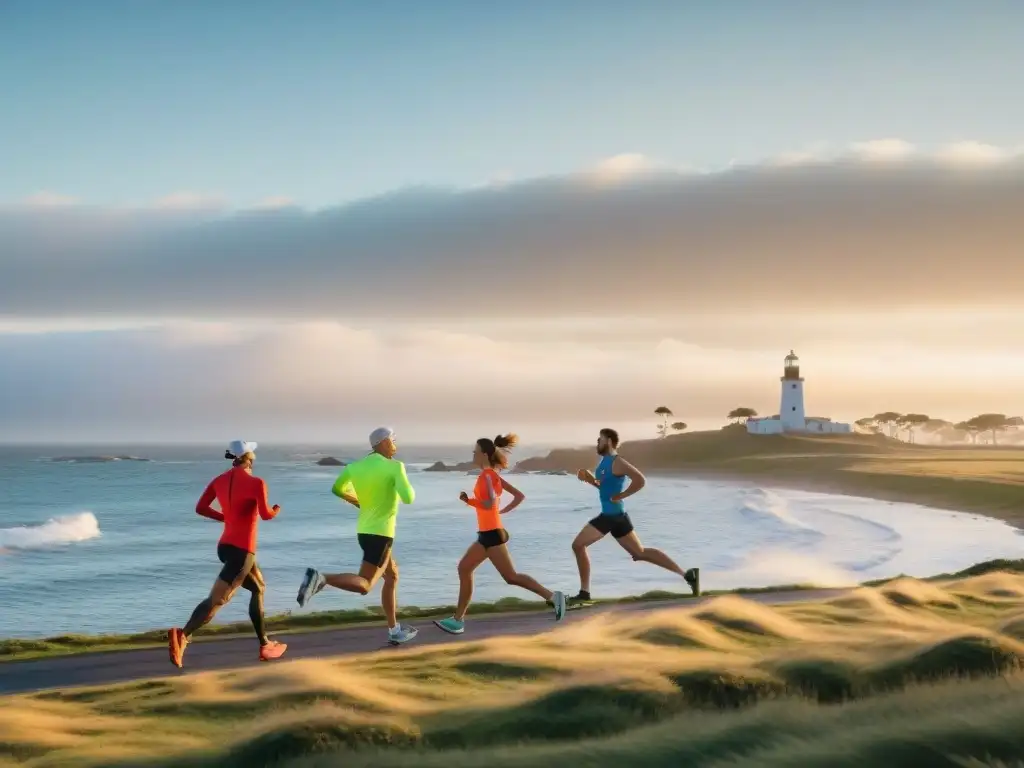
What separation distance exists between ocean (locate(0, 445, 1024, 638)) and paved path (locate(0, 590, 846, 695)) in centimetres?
943

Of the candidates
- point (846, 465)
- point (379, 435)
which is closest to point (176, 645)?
point (379, 435)

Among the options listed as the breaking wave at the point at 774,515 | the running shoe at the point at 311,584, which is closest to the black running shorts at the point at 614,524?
the running shoe at the point at 311,584

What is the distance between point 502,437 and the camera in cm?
1231

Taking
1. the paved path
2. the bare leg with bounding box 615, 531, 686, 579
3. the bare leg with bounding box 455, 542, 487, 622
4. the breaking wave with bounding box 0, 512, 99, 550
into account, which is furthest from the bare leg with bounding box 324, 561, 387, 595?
the breaking wave with bounding box 0, 512, 99, 550

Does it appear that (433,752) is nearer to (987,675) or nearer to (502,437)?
(987,675)

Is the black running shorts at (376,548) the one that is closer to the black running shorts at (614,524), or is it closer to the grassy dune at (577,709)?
the grassy dune at (577,709)

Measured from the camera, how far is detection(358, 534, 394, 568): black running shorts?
1091 cm

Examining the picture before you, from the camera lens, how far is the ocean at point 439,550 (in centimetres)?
2505

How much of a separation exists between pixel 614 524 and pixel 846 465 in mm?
97327

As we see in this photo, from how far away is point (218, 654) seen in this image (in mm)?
11453

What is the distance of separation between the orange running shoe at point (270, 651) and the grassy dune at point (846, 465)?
149 feet

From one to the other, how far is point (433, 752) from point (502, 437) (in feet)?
20.0

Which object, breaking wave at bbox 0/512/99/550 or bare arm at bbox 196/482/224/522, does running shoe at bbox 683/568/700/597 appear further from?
breaking wave at bbox 0/512/99/550

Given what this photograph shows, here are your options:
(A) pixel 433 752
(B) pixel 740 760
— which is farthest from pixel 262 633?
(B) pixel 740 760
